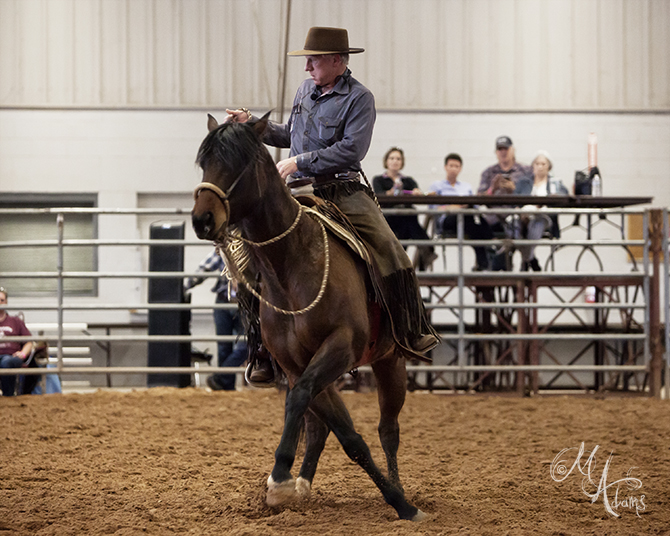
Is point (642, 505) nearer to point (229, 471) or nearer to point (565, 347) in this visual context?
point (229, 471)

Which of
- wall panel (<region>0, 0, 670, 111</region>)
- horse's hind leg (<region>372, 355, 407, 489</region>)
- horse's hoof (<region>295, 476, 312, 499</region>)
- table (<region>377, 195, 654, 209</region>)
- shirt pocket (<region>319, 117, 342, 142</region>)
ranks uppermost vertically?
wall panel (<region>0, 0, 670, 111</region>)

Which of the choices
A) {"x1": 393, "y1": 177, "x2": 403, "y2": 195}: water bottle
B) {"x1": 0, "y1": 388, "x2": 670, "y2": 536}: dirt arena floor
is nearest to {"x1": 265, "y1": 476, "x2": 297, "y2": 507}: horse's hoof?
{"x1": 0, "y1": 388, "x2": 670, "y2": 536}: dirt arena floor

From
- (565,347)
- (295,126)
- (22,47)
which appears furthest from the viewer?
(22,47)

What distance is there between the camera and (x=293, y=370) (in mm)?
3092

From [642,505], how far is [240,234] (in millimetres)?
2129

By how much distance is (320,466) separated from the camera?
14.1 feet

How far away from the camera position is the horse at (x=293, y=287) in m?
2.71

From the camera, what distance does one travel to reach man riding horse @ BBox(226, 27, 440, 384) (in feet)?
10.7

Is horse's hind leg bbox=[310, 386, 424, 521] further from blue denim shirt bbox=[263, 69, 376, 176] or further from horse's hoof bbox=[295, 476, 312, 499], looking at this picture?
blue denim shirt bbox=[263, 69, 376, 176]

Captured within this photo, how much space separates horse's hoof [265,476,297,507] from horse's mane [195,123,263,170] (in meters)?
1.17

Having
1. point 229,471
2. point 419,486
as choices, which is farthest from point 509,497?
point 229,471

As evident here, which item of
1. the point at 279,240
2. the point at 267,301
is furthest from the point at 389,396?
the point at 279,240

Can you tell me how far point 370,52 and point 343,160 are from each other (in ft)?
28.9

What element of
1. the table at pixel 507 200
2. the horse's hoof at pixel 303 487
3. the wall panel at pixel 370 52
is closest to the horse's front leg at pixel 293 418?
the horse's hoof at pixel 303 487
